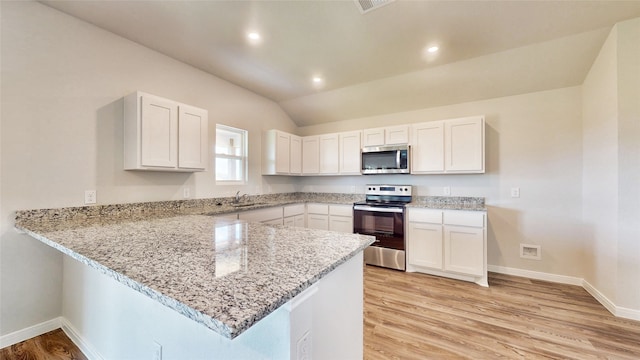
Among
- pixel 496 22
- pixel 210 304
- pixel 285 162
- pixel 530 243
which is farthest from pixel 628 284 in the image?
pixel 285 162

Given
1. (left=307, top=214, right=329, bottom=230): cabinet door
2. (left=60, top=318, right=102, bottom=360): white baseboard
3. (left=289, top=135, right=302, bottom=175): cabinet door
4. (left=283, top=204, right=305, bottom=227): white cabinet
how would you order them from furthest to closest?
(left=289, top=135, right=302, bottom=175): cabinet door
(left=307, top=214, right=329, bottom=230): cabinet door
(left=283, top=204, right=305, bottom=227): white cabinet
(left=60, top=318, right=102, bottom=360): white baseboard

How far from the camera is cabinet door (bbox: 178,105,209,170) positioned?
2.66 m

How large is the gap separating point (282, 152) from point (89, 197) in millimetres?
2551

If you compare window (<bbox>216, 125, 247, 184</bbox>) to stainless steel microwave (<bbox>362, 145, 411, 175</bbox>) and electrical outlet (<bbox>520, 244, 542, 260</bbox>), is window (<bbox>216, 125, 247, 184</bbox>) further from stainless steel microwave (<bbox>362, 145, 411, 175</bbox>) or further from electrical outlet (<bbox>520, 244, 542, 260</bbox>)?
electrical outlet (<bbox>520, 244, 542, 260</bbox>)

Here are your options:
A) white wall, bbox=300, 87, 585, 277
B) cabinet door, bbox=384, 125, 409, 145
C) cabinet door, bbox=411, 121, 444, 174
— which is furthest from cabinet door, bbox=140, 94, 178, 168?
white wall, bbox=300, 87, 585, 277

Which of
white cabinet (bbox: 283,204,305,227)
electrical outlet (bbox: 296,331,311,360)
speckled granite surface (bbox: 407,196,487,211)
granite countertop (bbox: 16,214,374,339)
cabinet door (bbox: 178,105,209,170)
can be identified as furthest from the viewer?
white cabinet (bbox: 283,204,305,227)

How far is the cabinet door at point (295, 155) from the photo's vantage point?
4.40m

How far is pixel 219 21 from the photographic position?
2.22m

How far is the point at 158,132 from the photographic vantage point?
2461 mm

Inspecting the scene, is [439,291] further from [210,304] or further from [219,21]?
[219,21]

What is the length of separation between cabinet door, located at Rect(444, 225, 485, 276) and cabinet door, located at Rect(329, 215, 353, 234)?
53.4 inches

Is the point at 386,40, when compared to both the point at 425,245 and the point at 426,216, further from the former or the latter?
the point at 425,245

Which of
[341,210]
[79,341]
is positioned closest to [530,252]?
[341,210]

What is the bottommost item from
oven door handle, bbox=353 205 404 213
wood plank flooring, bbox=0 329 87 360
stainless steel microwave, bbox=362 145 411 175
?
wood plank flooring, bbox=0 329 87 360
